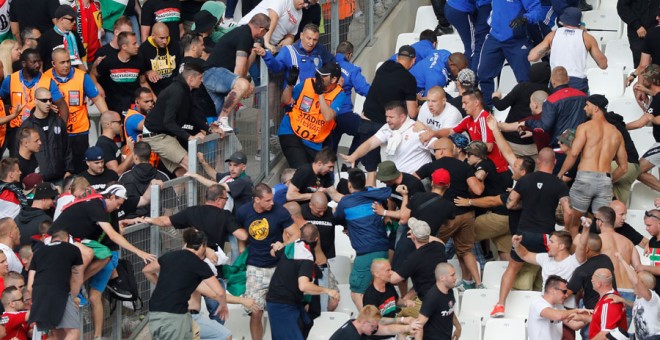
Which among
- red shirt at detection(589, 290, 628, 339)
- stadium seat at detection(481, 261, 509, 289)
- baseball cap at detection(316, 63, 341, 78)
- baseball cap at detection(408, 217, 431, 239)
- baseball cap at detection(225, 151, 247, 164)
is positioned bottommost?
stadium seat at detection(481, 261, 509, 289)

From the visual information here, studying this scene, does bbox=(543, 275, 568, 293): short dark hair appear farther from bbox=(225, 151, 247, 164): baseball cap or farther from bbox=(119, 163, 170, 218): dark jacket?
bbox=(119, 163, 170, 218): dark jacket

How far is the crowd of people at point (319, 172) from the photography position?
12508mm

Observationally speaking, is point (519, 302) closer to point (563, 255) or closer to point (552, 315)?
point (563, 255)

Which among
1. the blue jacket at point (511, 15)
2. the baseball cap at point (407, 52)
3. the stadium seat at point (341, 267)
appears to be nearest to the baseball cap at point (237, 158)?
the stadium seat at point (341, 267)

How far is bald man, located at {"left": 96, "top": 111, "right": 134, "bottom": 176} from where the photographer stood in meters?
14.5

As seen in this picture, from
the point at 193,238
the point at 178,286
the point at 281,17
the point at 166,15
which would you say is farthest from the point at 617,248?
the point at 166,15

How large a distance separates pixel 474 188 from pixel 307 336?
6.93ft

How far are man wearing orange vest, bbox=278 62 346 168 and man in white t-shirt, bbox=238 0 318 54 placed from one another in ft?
2.03

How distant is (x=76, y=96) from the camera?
49.5 ft

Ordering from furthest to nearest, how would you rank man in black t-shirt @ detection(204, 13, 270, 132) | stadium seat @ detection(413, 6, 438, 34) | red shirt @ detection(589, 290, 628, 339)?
stadium seat @ detection(413, 6, 438, 34), man in black t-shirt @ detection(204, 13, 270, 132), red shirt @ detection(589, 290, 628, 339)

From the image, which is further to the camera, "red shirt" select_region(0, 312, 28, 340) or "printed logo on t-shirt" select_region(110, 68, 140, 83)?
"printed logo on t-shirt" select_region(110, 68, 140, 83)

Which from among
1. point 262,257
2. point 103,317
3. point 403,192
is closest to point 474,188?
point 403,192

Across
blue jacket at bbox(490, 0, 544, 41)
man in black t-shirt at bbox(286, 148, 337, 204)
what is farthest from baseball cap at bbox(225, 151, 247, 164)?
blue jacket at bbox(490, 0, 544, 41)

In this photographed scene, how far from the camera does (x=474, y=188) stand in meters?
14.0
